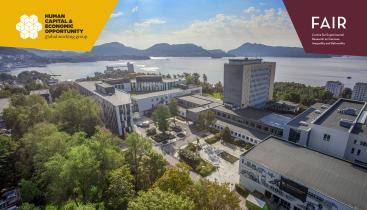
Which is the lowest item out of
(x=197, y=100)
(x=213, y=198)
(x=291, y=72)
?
(x=213, y=198)

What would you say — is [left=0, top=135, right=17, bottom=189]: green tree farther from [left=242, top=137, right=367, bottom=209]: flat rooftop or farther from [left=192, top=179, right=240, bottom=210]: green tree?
[left=242, top=137, right=367, bottom=209]: flat rooftop

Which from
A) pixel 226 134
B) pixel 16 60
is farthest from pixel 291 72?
pixel 16 60

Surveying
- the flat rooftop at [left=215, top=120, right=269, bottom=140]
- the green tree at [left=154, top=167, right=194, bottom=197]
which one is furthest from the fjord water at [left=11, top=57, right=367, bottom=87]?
the green tree at [left=154, top=167, right=194, bottom=197]

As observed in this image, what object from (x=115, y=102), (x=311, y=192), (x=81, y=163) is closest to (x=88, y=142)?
(x=81, y=163)

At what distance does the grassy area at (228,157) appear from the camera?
26.5m

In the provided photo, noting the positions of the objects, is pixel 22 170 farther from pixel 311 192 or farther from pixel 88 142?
pixel 311 192

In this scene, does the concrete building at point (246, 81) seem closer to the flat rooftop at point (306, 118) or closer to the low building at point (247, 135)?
the low building at point (247, 135)

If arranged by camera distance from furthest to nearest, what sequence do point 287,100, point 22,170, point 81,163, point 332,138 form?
1. point 287,100
2. point 332,138
3. point 22,170
4. point 81,163

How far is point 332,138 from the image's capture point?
22.8 metres

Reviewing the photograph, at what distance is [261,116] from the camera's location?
34594mm

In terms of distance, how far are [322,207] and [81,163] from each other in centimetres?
1988

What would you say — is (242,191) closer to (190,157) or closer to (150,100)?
(190,157)

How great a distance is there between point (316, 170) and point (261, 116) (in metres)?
17.5

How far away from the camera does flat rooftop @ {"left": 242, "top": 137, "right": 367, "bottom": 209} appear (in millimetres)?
15038
